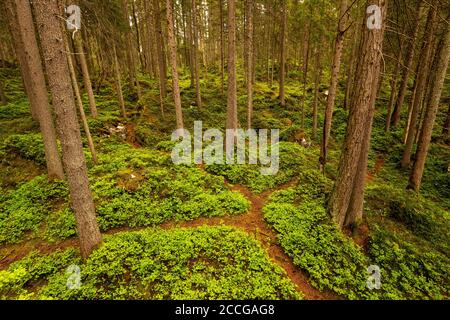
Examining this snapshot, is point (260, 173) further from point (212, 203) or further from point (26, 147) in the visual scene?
point (26, 147)

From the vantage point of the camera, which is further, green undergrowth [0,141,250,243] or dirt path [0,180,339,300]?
green undergrowth [0,141,250,243]

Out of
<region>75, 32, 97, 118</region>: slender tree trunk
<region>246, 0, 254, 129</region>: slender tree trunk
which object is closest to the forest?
<region>75, 32, 97, 118</region>: slender tree trunk

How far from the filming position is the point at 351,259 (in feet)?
20.0

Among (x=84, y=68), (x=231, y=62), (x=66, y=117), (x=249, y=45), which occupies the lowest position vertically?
(x=66, y=117)

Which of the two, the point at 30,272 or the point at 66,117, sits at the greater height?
the point at 66,117

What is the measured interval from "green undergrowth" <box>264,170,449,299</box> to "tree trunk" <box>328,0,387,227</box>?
2.15 feet

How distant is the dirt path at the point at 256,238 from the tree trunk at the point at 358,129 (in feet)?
7.19

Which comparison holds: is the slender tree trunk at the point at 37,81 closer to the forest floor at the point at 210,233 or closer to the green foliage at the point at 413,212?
the forest floor at the point at 210,233

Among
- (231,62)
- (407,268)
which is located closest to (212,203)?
(407,268)

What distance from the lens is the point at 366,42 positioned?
5840 millimetres

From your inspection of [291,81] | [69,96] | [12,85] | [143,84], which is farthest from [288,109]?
[12,85]

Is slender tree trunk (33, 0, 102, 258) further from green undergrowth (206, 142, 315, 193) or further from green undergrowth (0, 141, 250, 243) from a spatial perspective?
green undergrowth (206, 142, 315, 193)

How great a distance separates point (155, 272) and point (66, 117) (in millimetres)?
3790

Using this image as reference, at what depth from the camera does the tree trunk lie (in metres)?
5.80
